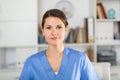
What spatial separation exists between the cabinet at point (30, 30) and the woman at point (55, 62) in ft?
4.75

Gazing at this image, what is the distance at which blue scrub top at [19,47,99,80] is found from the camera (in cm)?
171

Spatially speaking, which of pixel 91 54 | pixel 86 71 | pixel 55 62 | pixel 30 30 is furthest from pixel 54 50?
pixel 91 54

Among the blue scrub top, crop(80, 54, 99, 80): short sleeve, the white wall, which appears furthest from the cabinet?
crop(80, 54, 99, 80): short sleeve

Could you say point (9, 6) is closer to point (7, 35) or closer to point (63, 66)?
point (7, 35)

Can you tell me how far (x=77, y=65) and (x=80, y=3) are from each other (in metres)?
2.06

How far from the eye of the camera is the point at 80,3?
3.67 meters

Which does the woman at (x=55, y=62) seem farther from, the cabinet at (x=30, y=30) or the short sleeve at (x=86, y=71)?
the cabinet at (x=30, y=30)

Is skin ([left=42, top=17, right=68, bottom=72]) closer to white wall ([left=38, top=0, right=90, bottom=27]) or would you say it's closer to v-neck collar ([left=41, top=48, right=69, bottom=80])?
v-neck collar ([left=41, top=48, right=69, bottom=80])

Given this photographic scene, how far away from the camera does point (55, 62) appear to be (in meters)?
1.78

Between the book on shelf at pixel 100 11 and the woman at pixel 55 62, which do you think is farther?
the book on shelf at pixel 100 11

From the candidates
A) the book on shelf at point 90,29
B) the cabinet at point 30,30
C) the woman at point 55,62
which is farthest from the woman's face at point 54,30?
the book on shelf at point 90,29

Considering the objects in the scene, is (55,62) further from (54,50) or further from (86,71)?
(86,71)

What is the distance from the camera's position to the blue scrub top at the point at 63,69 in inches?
67.3

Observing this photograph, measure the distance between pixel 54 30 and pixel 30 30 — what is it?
1.58 meters
